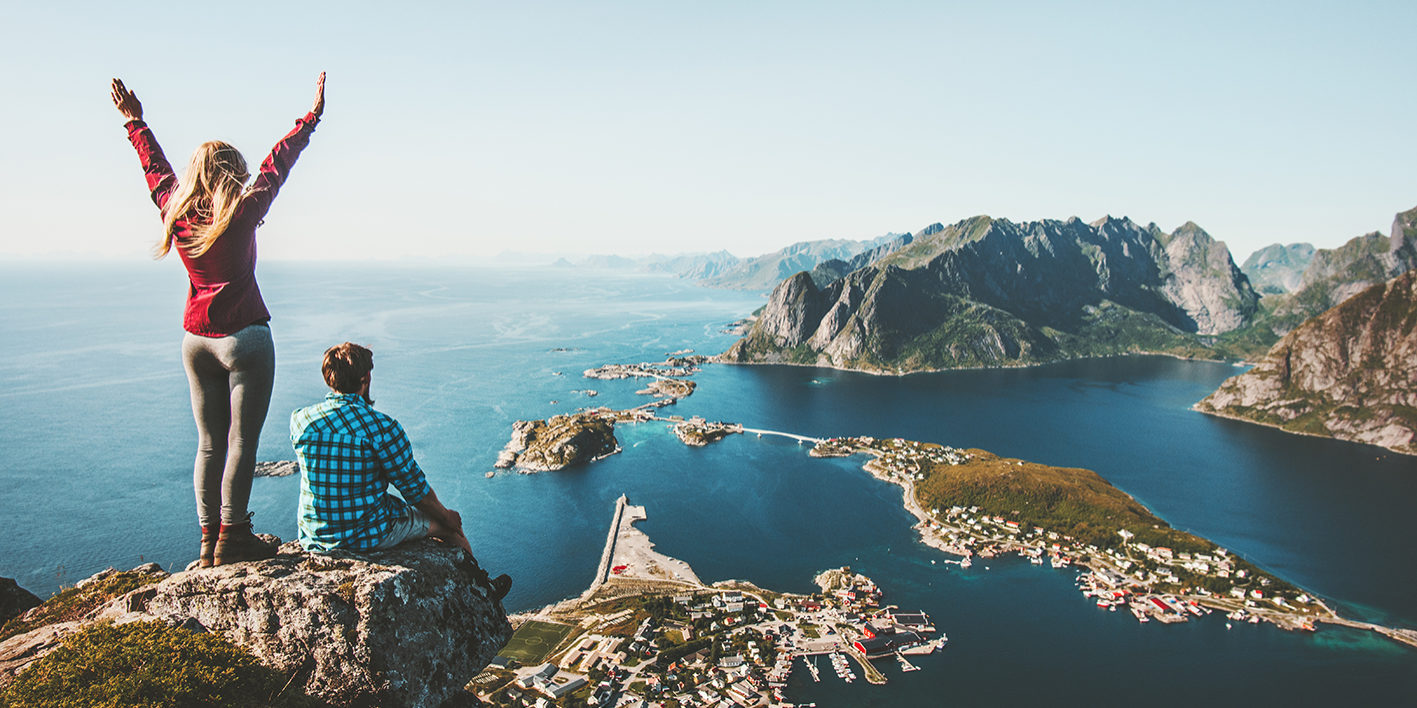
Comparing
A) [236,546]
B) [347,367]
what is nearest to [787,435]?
[236,546]

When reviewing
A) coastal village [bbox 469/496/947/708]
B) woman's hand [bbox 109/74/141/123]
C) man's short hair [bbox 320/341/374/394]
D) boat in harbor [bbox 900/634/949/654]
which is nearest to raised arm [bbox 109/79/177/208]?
woman's hand [bbox 109/74/141/123]

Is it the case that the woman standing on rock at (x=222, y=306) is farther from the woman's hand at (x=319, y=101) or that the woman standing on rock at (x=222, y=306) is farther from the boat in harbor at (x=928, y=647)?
the boat in harbor at (x=928, y=647)

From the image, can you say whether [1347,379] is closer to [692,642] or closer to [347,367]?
[692,642]

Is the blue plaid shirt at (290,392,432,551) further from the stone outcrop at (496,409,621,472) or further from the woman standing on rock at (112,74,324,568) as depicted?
the stone outcrop at (496,409,621,472)

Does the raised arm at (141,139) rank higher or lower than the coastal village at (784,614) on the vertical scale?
higher

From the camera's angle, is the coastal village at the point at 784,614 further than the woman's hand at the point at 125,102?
Yes

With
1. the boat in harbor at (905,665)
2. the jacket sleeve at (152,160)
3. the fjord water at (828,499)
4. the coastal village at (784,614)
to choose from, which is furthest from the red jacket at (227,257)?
the boat in harbor at (905,665)
